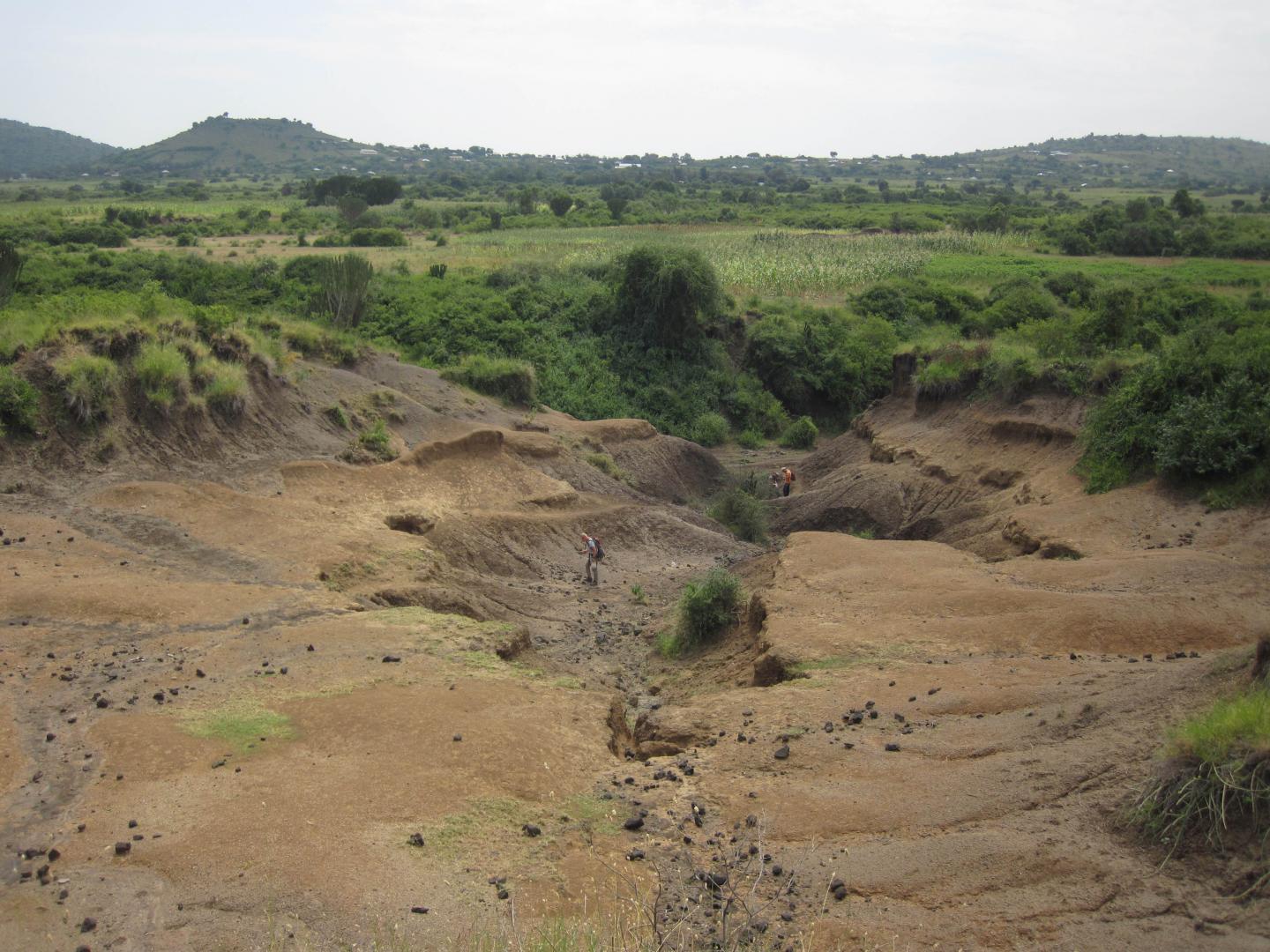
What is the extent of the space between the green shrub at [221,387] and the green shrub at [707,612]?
363 inches

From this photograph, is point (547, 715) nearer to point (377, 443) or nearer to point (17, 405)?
point (17, 405)

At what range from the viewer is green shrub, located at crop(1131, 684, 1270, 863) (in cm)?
595

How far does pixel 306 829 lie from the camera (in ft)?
24.9

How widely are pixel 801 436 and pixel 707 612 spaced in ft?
66.5

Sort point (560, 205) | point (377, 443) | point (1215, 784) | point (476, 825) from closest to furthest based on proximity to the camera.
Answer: point (1215, 784) < point (476, 825) < point (377, 443) < point (560, 205)

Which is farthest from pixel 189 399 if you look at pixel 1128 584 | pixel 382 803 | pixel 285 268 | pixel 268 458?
pixel 285 268

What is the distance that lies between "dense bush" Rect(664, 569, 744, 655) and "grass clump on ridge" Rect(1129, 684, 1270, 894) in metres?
8.31

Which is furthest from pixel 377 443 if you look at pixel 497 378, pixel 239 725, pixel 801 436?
pixel 801 436

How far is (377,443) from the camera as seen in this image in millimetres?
20203

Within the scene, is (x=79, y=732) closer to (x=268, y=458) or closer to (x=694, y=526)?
(x=268, y=458)

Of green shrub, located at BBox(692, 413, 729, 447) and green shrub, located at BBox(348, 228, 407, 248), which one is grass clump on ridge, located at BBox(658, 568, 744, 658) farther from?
green shrub, located at BBox(348, 228, 407, 248)

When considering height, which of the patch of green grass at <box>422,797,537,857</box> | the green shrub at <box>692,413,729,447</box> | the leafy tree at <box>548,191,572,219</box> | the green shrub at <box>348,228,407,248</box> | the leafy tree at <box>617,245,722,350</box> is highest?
the leafy tree at <box>548,191,572,219</box>

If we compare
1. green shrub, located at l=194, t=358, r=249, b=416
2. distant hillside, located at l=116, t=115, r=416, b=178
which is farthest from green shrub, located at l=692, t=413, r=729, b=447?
distant hillside, located at l=116, t=115, r=416, b=178

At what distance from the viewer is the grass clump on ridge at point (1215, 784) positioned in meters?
5.94
